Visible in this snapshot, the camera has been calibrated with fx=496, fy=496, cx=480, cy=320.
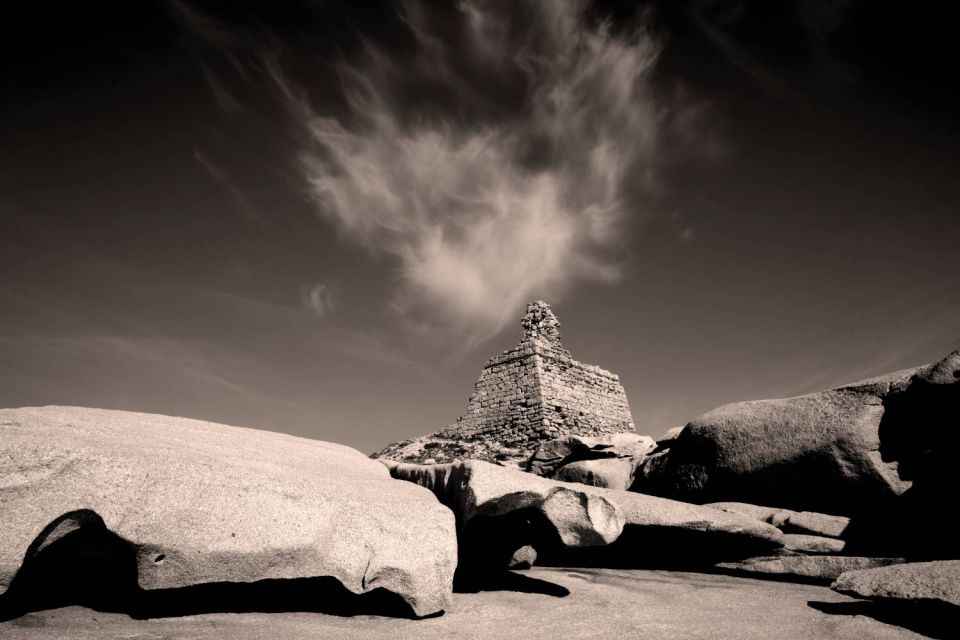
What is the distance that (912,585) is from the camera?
2225 mm

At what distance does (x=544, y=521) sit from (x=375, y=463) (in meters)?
1.76

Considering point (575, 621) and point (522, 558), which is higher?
point (522, 558)

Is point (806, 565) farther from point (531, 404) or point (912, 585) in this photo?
point (531, 404)

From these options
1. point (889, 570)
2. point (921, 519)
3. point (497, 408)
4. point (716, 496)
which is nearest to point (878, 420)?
point (921, 519)

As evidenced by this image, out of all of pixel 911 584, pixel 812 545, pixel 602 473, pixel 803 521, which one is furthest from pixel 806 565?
pixel 602 473

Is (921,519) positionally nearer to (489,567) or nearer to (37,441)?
(489,567)

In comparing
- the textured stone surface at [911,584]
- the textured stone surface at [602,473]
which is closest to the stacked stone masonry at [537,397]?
the textured stone surface at [602,473]

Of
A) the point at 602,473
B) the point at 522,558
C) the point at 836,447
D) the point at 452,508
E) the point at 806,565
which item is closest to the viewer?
the point at 452,508

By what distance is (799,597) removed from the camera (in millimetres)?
2605

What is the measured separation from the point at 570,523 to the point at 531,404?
13.4 m

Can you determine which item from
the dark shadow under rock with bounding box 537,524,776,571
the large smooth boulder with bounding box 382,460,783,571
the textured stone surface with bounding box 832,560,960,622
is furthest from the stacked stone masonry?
the textured stone surface with bounding box 832,560,960,622

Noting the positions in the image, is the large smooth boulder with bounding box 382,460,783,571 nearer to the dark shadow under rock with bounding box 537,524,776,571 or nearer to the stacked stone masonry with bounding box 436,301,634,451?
the dark shadow under rock with bounding box 537,524,776,571

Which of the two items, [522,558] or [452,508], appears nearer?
[452,508]

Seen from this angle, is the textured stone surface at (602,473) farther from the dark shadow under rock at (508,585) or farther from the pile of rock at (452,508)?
the dark shadow under rock at (508,585)
